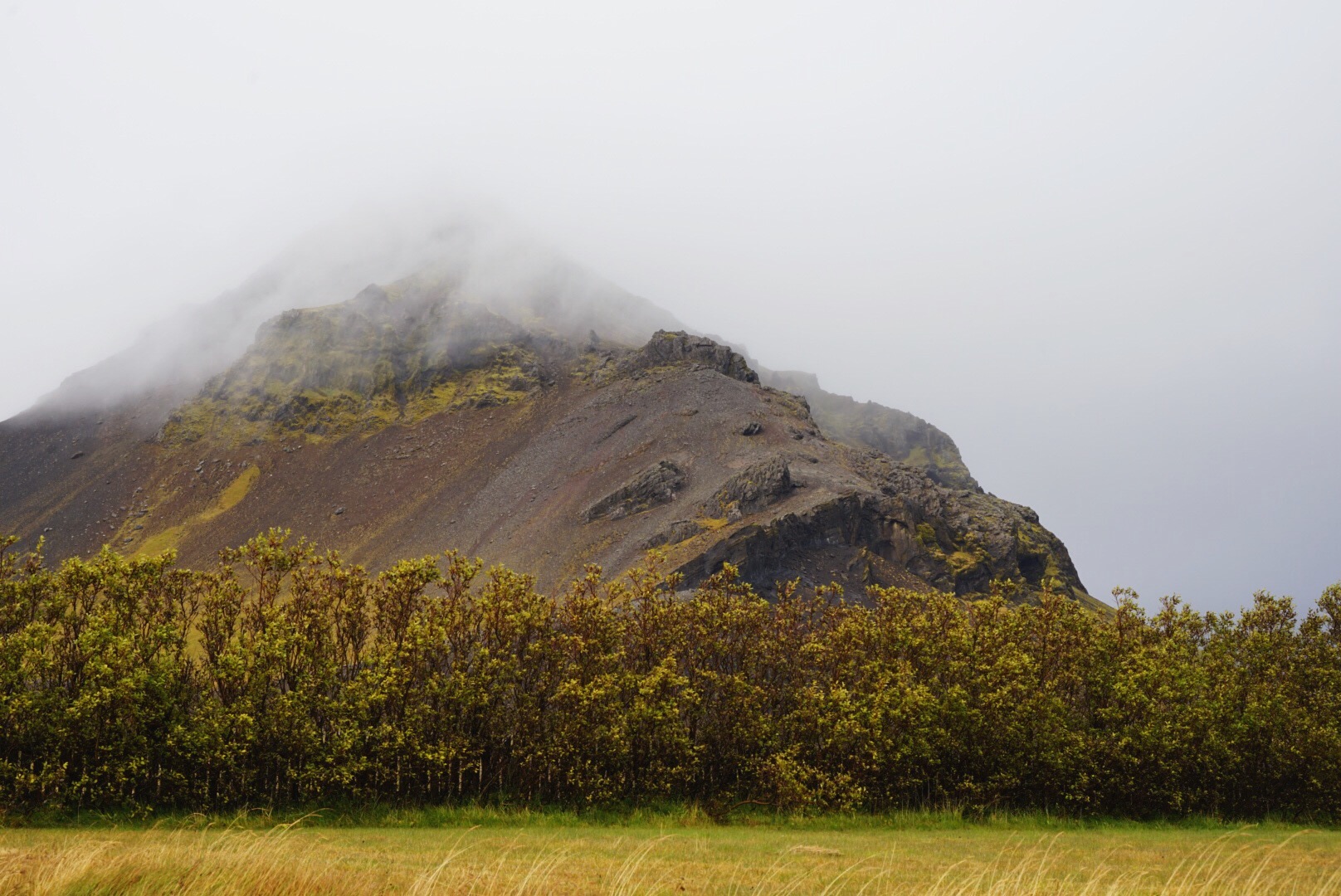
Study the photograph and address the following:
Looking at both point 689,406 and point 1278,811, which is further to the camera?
point 689,406

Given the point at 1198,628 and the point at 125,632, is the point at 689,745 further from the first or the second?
the point at 1198,628

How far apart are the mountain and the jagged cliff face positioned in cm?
41

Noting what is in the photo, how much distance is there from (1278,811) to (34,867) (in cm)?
3358

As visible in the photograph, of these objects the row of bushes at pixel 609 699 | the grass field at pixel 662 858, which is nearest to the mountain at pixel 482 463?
the row of bushes at pixel 609 699

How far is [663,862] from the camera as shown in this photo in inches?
611

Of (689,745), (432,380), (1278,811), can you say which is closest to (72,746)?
(689,745)

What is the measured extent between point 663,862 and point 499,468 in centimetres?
11897

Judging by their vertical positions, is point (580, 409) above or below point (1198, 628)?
above

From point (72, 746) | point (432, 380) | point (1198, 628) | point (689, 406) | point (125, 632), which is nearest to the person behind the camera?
point (72, 746)

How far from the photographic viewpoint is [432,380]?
548 ft

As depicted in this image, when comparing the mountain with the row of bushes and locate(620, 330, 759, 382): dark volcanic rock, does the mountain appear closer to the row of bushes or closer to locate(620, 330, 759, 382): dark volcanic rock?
locate(620, 330, 759, 382): dark volcanic rock

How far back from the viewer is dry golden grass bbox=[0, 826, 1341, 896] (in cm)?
849

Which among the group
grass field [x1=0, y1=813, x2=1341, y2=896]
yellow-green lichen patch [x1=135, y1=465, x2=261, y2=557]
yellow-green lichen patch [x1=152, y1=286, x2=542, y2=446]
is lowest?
yellow-green lichen patch [x1=135, y1=465, x2=261, y2=557]

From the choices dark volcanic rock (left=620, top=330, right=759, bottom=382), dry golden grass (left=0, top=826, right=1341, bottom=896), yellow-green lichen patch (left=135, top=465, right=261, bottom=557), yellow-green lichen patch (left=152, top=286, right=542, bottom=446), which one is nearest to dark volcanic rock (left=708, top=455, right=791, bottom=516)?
dark volcanic rock (left=620, top=330, right=759, bottom=382)
